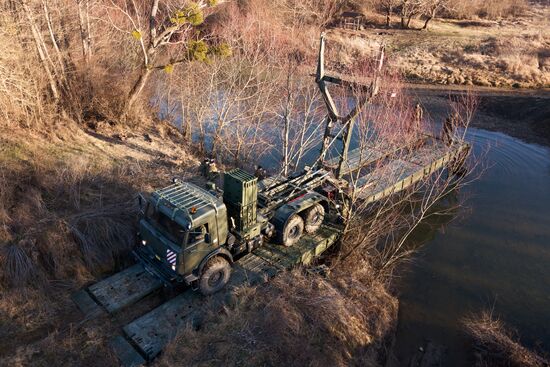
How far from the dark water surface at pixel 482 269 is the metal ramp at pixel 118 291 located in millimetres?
5906

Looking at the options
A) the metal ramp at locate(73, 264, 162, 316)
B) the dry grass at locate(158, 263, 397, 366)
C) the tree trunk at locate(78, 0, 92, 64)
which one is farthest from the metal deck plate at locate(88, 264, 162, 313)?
the tree trunk at locate(78, 0, 92, 64)

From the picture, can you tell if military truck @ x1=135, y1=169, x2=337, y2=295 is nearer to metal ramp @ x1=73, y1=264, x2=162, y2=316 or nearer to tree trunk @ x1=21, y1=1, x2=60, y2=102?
metal ramp @ x1=73, y1=264, x2=162, y2=316

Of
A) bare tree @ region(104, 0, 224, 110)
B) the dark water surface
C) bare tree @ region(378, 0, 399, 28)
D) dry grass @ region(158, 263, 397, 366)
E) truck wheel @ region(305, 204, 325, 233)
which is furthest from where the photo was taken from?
bare tree @ region(378, 0, 399, 28)

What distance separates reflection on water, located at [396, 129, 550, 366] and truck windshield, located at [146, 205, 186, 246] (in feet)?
18.2

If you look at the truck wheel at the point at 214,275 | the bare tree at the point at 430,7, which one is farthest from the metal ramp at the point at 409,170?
the bare tree at the point at 430,7

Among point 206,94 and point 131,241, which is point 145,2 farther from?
point 131,241

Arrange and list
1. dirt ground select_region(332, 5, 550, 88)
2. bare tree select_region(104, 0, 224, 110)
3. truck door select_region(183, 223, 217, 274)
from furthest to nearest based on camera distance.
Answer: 1. dirt ground select_region(332, 5, 550, 88)
2. bare tree select_region(104, 0, 224, 110)
3. truck door select_region(183, 223, 217, 274)

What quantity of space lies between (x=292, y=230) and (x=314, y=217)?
82 cm

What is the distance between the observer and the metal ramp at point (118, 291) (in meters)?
8.12

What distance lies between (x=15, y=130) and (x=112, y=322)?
24.3 feet

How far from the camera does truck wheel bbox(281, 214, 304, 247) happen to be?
9.76 m

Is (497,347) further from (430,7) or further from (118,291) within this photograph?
(430,7)

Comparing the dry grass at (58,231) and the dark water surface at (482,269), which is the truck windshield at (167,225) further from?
the dark water surface at (482,269)

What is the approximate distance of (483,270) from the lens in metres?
11.6
